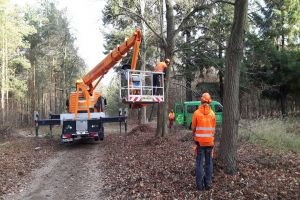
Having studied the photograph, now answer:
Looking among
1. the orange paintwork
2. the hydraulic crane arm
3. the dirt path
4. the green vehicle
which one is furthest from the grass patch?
the green vehicle

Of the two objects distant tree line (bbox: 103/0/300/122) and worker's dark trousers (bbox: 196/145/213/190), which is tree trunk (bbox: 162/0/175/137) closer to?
distant tree line (bbox: 103/0/300/122)

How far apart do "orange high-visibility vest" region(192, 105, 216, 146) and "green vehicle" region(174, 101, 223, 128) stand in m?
17.0

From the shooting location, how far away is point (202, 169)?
7.62 m

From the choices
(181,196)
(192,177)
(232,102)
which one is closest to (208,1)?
(232,102)

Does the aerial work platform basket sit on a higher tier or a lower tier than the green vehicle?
higher

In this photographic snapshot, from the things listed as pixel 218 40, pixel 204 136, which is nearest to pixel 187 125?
pixel 218 40

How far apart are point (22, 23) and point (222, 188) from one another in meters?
28.2

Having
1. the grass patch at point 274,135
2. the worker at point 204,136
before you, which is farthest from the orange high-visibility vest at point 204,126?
the grass patch at point 274,135

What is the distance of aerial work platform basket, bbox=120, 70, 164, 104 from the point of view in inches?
513

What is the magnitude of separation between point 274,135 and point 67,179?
8937 mm

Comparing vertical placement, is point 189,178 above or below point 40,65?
below

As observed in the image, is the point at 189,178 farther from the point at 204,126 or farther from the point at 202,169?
the point at 204,126

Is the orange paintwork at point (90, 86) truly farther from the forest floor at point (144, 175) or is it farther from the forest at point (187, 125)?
the forest floor at point (144, 175)

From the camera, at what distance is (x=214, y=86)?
3369 centimetres
